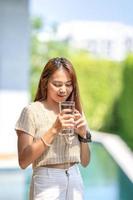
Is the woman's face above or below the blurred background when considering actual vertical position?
above

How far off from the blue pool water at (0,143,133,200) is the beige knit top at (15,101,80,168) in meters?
3.47

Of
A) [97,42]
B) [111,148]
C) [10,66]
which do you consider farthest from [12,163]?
[97,42]

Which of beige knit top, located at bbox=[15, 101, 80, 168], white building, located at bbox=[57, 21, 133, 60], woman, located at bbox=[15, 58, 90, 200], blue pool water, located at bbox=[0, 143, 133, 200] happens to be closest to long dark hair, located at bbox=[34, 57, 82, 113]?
woman, located at bbox=[15, 58, 90, 200]

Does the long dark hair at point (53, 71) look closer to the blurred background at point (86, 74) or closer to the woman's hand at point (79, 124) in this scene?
the woman's hand at point (79, 124)

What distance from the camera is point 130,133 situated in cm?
1247

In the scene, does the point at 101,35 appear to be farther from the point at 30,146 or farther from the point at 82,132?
the point at 30,146

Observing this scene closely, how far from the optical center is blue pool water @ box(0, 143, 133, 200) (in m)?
6.52

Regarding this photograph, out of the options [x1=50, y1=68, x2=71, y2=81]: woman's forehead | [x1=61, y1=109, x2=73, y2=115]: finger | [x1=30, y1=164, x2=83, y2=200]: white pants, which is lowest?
[x1=30, y1=164, x2=83, y2=200]: white pants

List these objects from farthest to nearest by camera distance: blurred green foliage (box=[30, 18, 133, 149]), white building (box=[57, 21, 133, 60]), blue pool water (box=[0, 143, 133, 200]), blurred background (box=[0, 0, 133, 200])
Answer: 1. white building (box=[57, 21, 133, 60])
2. blurred green foliage (box=[30, 18, 133, 149])
3. blurred background (box=[0, 0, 133, 200])
4. blue pool water (box=[0, 143, 133, 200])

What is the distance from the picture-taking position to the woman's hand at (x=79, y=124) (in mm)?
2123

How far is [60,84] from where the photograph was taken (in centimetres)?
216

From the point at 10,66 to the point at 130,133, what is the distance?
3.75 m

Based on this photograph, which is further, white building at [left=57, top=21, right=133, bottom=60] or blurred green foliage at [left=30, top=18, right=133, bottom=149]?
white building at [left=57, top=21, right=133, bottom=60]

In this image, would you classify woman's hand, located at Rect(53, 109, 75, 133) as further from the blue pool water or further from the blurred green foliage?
the blurred green foliage
